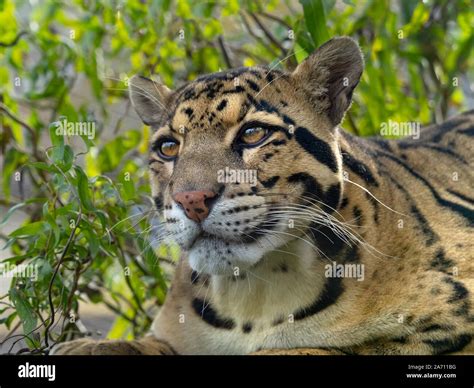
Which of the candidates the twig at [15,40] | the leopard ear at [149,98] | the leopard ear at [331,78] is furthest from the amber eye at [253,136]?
the twig at [15,40]

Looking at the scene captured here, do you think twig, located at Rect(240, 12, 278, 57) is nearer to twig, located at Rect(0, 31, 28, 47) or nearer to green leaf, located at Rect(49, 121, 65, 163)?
twig, located at Rect(0, 31, 28, 47)

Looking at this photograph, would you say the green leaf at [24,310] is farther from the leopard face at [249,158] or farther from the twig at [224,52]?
the twig at [224,52]

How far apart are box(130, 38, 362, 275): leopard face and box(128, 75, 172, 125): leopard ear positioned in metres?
0.14

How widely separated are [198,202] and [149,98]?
0.80 m

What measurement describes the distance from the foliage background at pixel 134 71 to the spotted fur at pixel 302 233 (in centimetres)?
40

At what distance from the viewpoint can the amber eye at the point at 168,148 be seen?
2.92m

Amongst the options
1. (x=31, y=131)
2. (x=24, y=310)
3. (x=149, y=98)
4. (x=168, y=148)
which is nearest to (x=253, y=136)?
(x=168, y=148)

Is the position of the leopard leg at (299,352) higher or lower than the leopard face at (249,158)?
lower

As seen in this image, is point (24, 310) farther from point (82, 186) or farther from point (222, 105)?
point (222, 105)

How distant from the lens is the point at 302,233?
287cm

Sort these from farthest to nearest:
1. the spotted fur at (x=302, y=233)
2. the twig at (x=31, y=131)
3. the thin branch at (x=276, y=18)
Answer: the thin branch at (x=276, y=18), the twig at (x=31, y=131), the spotted fur at (x=302, y=233)

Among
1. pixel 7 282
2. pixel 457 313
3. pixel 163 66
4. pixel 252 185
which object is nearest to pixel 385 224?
pixel 457 313

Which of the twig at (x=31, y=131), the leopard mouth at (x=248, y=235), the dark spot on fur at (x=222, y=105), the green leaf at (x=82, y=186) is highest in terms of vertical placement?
the twig at (x=31, y=131)

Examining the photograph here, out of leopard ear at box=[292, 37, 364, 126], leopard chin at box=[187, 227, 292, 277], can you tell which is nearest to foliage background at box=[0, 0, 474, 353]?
leopard ear at box=[292, 37, 364, 126]
